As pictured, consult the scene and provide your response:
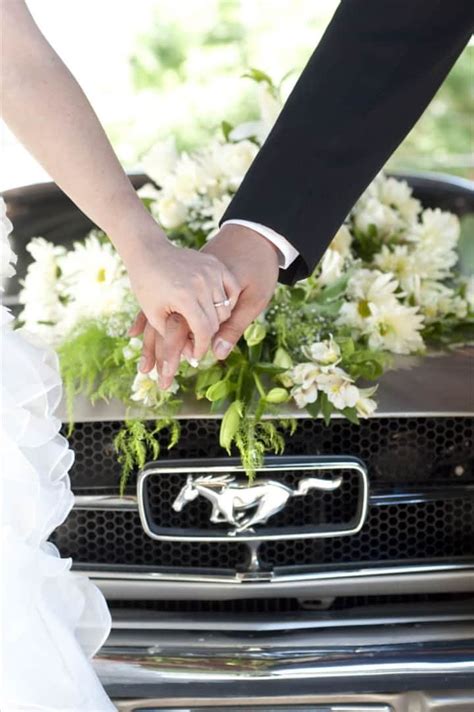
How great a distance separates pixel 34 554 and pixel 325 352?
0.62 metres

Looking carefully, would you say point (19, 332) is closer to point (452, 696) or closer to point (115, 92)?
point (452, 696)

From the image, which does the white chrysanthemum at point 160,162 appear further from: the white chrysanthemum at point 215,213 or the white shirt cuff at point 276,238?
the white shirt cuff at point 276,238

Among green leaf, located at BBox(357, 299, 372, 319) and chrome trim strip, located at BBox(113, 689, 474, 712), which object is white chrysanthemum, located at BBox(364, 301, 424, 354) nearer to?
green leaf, located at BBox(357, 299, 372, 319)

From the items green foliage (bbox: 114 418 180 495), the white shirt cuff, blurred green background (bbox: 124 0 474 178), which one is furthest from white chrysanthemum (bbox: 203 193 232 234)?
blurred green background (bbox: 124 0 474 178)

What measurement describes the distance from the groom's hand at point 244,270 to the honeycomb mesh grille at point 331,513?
0.20m

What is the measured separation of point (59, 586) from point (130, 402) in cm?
36

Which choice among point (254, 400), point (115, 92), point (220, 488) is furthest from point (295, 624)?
point (115, 92)

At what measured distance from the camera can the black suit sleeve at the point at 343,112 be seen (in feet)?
5.41

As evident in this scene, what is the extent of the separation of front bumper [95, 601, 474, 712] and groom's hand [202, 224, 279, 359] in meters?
0.46

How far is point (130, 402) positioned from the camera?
172 cm

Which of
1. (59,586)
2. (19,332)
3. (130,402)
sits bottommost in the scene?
(59,586)

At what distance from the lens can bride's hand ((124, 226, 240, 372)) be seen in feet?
4.85

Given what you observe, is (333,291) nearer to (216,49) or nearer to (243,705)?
(243,705)

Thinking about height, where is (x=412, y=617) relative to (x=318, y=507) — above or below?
below
